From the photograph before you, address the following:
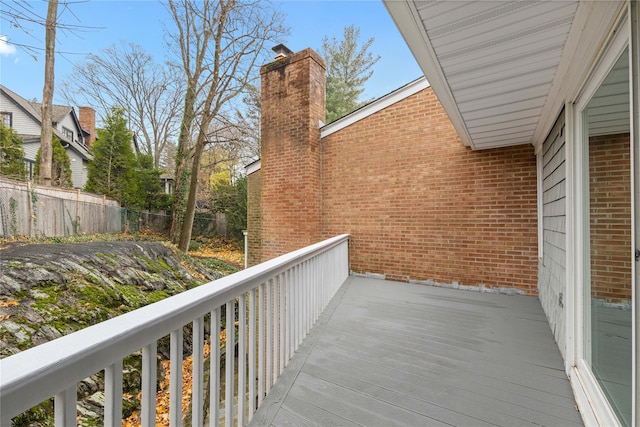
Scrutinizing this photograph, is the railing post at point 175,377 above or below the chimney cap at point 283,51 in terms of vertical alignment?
below

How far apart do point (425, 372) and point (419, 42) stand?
7.35 ft

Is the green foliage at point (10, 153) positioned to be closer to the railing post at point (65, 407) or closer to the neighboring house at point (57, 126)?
the neighboring house at point (57, 126)

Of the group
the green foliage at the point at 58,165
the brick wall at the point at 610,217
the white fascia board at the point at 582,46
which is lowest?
the brick wall at the point at 610,217

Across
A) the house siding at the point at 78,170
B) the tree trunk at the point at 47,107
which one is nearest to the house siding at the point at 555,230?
the tree trunk at the point at 47,107

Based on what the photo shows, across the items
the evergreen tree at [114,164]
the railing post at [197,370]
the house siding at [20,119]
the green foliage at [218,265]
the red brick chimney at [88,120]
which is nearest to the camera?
the railing post at [197,370]

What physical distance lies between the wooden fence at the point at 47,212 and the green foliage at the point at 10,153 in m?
2.09

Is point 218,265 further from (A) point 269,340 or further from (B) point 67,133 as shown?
(B) point 67,133

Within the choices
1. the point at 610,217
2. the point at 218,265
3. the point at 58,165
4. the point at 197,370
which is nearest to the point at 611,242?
the point at 610,217

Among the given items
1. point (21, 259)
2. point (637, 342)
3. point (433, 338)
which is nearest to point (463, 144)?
point (433, 338)

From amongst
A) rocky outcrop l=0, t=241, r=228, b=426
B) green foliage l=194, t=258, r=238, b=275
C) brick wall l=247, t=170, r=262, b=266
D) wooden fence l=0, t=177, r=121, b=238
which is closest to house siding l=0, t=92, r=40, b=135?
wooden fence l=0, t=177, r=121, b=238

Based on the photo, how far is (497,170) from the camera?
13.1 feet

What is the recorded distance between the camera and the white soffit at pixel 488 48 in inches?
55.9

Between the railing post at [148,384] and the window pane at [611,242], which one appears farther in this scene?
the window pane at [611,242]

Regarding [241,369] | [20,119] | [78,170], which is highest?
[20,119]
